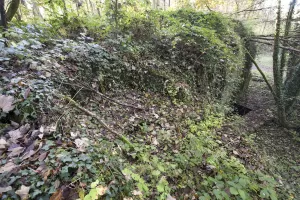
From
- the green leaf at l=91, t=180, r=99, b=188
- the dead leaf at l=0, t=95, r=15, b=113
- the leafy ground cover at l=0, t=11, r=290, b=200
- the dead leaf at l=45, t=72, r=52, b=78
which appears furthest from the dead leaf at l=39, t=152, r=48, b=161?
the dead leaf at l=45, t=72, r=52, b=78

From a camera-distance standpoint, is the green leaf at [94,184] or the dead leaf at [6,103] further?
the dead leaf at [6,103]

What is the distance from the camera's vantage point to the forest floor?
3.87 meters

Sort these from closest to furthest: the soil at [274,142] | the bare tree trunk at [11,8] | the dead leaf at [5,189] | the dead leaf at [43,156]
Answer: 1. the dead leaf at [5,189]
2. the dead leaf at [43,156]
3. the bare tree trunk at [11,8]
4. the soil at [274,142]

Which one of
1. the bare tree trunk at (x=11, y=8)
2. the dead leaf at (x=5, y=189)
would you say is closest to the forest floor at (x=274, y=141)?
the dead leaf at (x=5, y=189)

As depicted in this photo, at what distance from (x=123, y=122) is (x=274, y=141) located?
16.1ft

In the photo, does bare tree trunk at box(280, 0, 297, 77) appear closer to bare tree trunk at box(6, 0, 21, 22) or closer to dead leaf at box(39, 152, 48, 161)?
dead leaf at box(39, 152, 48, 161)

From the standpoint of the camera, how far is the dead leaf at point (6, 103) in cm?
185

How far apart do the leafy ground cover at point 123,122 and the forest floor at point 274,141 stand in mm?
717

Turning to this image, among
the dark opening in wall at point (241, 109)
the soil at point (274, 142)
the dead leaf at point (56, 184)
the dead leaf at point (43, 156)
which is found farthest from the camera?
the dark opening in wall at point (241, 109)

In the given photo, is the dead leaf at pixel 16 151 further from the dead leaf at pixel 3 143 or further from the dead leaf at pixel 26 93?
the dead leaf at pixel 26 93

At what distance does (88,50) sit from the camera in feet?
10.7

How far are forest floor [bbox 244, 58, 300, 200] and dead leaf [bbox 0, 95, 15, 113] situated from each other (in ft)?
15.4

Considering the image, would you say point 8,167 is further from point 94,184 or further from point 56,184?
point 94,184

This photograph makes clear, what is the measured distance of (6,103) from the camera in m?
1.89
